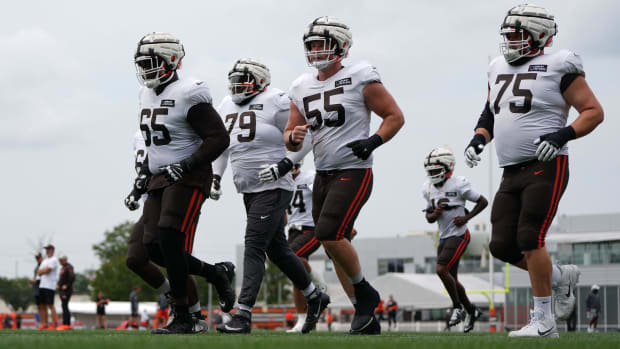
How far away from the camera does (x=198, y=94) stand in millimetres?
7688

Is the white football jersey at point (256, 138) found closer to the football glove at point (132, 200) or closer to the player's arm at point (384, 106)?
the football glove at point (132, 200)

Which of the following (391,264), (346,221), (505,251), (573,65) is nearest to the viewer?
(573,65)

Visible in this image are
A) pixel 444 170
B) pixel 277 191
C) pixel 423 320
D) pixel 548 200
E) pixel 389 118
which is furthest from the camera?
pixel 423 320

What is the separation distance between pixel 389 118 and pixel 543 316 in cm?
201

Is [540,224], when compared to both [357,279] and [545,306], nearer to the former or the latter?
[545,306]

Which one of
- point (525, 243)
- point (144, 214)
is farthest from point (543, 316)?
point (144, 214)

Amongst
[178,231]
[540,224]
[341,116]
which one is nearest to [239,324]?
[178,231]

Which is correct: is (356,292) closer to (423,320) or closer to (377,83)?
(377,83)

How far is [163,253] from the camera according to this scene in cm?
756

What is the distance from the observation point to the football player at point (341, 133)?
24.3ft

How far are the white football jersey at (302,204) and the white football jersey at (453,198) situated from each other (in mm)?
1761

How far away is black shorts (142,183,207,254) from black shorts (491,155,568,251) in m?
2.55

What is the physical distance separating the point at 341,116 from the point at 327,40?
2.24 feet

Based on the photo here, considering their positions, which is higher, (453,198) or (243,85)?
(243,85)
